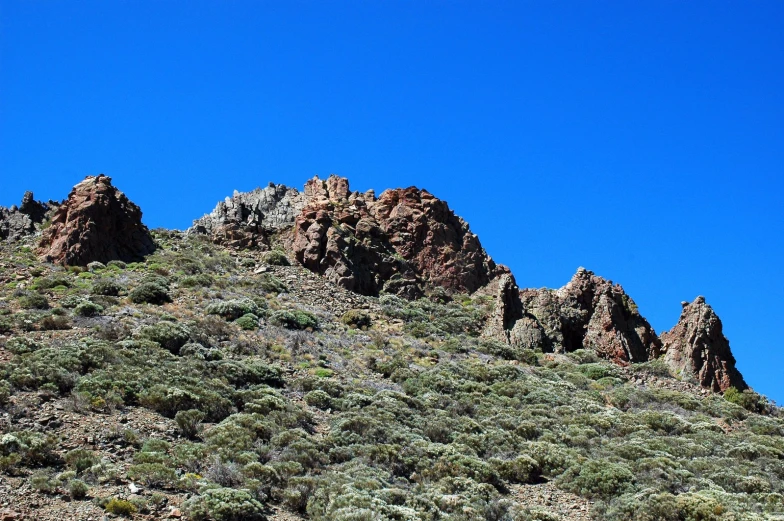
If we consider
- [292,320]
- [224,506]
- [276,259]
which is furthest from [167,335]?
[276,259]

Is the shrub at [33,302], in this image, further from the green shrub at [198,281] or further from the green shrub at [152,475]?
the green shrub at [152,475]

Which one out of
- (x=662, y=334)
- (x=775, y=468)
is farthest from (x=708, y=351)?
(x=775, y=468)

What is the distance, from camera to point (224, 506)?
13758 millimetres

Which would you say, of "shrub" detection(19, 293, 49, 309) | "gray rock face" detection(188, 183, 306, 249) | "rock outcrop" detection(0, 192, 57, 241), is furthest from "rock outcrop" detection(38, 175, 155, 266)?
"shrub" detection(19, 293, 49, 309)

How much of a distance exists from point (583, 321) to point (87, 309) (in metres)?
27.3

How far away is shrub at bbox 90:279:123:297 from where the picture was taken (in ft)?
98.9

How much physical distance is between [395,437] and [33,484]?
9.76 m

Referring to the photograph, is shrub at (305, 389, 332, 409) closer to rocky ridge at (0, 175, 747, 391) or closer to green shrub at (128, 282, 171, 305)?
green shrub at (128, 282, 171, 305)

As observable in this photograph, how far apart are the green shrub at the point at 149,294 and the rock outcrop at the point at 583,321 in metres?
18.2

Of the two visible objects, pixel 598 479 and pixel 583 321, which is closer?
pixel 598 479

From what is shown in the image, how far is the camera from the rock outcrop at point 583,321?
38.2 meters

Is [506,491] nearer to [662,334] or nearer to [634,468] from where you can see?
[634,468]

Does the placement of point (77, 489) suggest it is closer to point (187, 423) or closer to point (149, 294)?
point (187, 423)

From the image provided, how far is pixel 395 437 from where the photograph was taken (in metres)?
20.1
